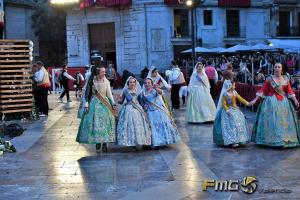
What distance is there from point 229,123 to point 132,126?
1.80m

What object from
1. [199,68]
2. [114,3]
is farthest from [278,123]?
[114,3]

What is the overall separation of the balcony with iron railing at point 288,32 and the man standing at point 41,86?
2945 centimetres

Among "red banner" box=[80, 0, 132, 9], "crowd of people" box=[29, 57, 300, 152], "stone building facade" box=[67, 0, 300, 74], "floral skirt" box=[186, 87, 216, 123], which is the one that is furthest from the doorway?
"crowd of people" box=[29, 57, 300, 152]

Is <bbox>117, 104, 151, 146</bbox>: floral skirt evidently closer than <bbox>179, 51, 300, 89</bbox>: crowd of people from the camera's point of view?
Yes

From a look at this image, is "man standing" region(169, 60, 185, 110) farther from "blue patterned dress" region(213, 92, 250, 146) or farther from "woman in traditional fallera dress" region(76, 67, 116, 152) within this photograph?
"woman in traditional fallera dress" region(76, 67, 116, 152)

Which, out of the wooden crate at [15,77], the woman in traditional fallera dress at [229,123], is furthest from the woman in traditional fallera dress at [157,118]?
the wooden crate at [15,77]

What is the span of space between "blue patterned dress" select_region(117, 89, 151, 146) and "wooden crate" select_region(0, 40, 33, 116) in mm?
6727

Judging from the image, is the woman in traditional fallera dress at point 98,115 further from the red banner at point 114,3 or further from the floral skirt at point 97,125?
the red banner at point 114,3

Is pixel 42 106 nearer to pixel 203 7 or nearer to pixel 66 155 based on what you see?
pixel 66 155

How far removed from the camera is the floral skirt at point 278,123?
993 centimetres

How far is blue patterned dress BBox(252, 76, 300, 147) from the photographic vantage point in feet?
32.6

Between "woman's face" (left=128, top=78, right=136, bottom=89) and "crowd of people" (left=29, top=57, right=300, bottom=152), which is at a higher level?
"woman's face" (left=128, top=78, right=136, bottom=89)

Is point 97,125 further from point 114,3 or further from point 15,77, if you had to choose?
point 114,3

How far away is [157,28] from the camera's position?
38.4m
